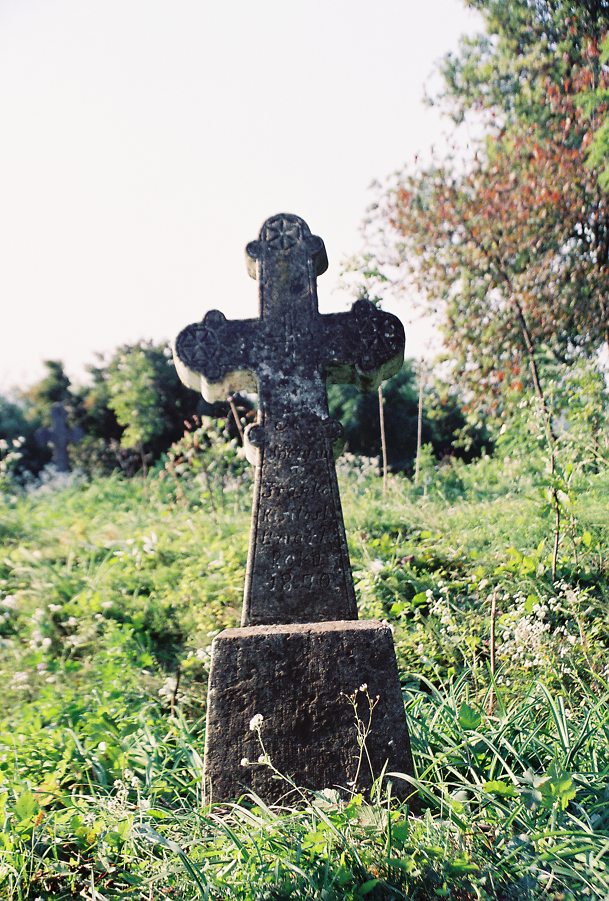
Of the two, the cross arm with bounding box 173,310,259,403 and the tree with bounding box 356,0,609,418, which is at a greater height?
the tree with bounding box 356,0,609,418

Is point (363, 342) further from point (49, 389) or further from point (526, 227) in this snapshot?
point (49, 389)

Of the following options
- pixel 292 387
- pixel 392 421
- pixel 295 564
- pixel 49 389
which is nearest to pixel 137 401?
pixel 392 421

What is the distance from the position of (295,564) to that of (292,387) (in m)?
0.72

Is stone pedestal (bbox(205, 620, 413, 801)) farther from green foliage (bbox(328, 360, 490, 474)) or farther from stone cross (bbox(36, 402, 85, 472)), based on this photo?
green foliage (bbox(328, 360, 490, 474))

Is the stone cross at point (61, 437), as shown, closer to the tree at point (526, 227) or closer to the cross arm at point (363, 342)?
the tree at point (526, 227)

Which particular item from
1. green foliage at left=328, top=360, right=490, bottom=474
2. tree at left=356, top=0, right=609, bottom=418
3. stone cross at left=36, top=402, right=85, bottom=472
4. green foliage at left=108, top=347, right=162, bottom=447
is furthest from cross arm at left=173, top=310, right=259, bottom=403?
green foliage at left=328, top=360, right=490, bottom=474

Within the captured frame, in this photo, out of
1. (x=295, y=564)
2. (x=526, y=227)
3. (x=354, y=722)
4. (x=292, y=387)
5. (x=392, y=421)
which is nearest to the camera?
(x=354, y=722)

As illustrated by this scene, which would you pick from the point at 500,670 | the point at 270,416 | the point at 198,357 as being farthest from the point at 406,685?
the point at 198,357

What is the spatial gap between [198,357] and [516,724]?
1863mm

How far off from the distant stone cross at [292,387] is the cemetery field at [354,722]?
1.66 ft

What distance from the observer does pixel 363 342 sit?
229cm

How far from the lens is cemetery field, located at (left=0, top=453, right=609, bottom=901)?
1.39 metres

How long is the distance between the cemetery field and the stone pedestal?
0.06 m

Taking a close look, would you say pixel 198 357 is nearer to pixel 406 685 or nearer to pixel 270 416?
pixel 270 416
